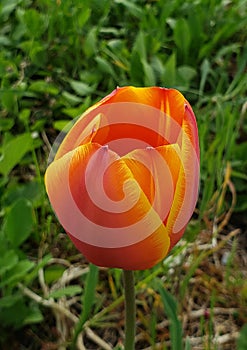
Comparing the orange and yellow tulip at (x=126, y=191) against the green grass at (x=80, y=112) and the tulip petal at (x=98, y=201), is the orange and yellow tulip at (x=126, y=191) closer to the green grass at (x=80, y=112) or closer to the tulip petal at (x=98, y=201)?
the tulip petal at (x=98, y=201)

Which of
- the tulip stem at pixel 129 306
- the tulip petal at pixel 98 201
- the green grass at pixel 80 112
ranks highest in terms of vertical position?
the tulip petal at pixel 98 201

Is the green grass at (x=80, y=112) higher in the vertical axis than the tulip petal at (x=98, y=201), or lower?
lower

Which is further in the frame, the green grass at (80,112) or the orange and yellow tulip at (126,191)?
the green grass at (80,112)

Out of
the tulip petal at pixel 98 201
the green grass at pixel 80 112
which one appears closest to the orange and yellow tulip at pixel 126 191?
the tulip petal at pixel 98 201

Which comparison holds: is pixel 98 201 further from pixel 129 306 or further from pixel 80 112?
pixel 80 112

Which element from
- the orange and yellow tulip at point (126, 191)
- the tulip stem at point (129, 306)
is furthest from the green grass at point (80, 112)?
the orange and yellow tulip at point (126, 191)

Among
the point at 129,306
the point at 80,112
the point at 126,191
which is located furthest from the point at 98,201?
the point at 80,112

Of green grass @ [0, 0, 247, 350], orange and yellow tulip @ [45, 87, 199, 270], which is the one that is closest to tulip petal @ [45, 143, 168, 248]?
orange and yellow tulip @ [45, 87, 199, 270]
